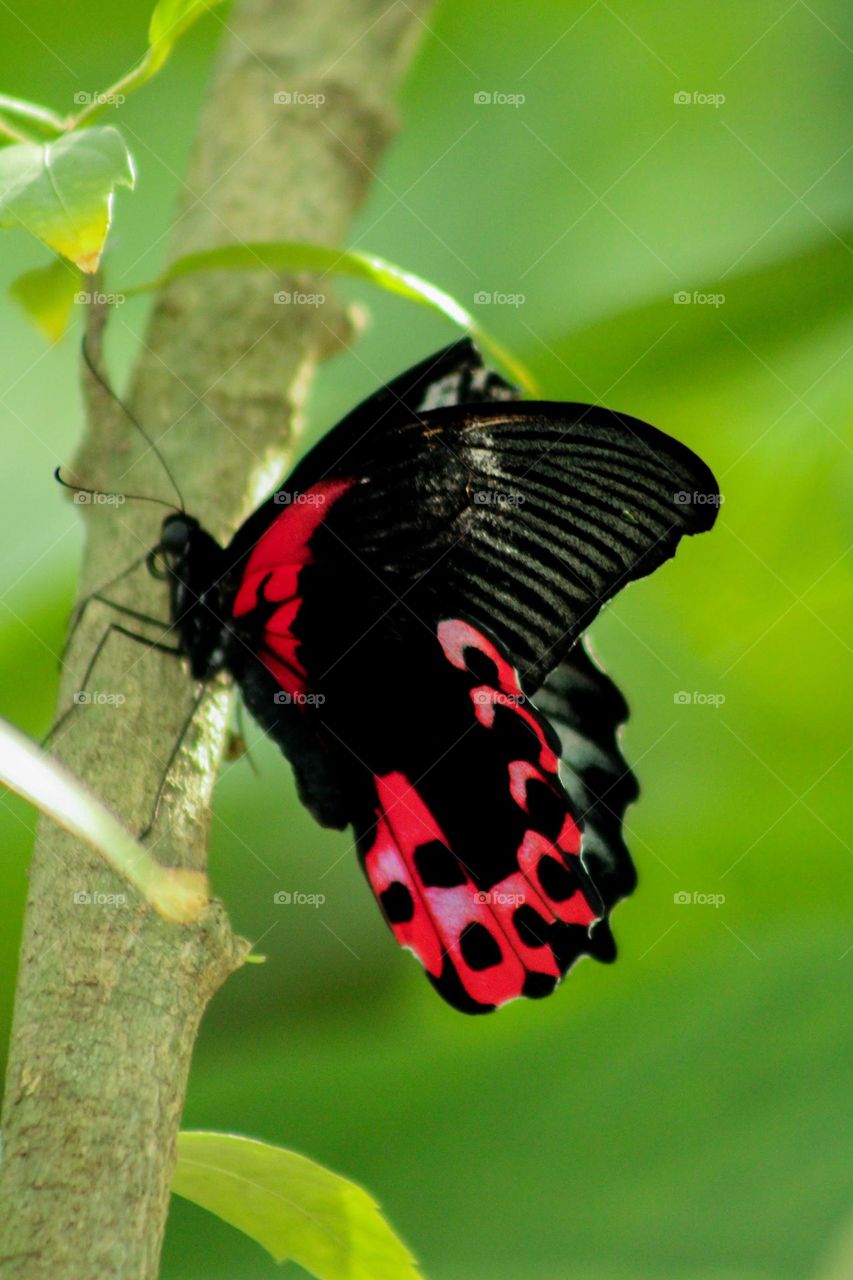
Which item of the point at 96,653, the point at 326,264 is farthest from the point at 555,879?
the point at 326,264

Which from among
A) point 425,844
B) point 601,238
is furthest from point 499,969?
point 601,238

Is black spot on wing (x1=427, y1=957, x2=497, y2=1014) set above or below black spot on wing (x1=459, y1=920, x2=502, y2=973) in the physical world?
below

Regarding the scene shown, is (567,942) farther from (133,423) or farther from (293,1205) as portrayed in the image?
(133,423)

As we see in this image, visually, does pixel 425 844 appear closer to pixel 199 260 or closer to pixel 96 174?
pixel 199 260

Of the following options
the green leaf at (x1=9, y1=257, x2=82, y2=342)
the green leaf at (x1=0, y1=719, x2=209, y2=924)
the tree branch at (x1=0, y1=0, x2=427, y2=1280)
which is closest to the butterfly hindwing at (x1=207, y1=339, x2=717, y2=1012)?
the tree branch at (x1=0, y1=0, x2=427, y2=1280)

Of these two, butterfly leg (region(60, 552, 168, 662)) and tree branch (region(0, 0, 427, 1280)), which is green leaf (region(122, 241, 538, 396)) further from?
butterfly leg (region(60, 552, 168, 662))

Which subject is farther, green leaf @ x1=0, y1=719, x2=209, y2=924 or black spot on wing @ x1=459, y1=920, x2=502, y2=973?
black spot on wing @ x1=459, y1=920, x2=502, y2=973
